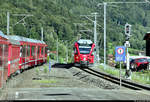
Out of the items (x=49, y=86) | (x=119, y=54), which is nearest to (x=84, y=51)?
(x=119, y=54)

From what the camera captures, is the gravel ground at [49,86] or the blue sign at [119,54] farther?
the blue sign at [119,54]

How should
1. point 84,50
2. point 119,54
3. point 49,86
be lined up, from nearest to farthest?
point 49,86 < point 119,54 < point 84,50

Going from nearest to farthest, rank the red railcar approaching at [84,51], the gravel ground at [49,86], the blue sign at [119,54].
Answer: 1. the gravel ground at [49,86]
2. the blue sign at [119,54]
3. the red railcar approaching at [84,51]

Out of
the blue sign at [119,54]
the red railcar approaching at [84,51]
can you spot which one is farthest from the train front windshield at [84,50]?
the blue sign at [119,54]

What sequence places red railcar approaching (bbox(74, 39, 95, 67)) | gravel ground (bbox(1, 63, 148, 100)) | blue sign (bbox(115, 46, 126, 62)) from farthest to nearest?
red railcar approaching (bbox(74, 39, 95, 67)) → blue sign (bbox(115, 46, 126, 62)) → gravel ground (bbox(1, 63, 148, 100))

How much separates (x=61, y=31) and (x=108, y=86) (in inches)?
5638

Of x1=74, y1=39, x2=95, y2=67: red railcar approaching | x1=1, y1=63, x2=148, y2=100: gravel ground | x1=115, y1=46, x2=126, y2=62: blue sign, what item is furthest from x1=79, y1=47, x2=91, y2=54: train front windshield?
x1=115, y1=46, x2=126, y2=62: blue sign

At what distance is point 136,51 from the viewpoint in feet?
608

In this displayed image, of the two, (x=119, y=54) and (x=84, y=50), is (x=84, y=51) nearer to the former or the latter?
(x=84, y=50)

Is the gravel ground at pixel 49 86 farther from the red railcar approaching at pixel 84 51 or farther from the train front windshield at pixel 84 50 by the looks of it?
the train front windshield at pixel 84 50

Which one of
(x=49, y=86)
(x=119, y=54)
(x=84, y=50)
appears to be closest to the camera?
(x=49, y=86)

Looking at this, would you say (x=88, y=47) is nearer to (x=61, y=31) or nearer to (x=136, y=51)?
(x=61, y=31)

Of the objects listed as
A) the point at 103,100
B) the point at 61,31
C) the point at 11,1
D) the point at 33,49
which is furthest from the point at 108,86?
the point at 11,1

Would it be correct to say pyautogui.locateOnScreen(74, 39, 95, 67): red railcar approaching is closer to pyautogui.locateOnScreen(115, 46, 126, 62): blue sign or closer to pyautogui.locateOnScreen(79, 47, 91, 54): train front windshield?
pyautogui.locateOnScreen(79, 47, 91, 54): train front windshield
